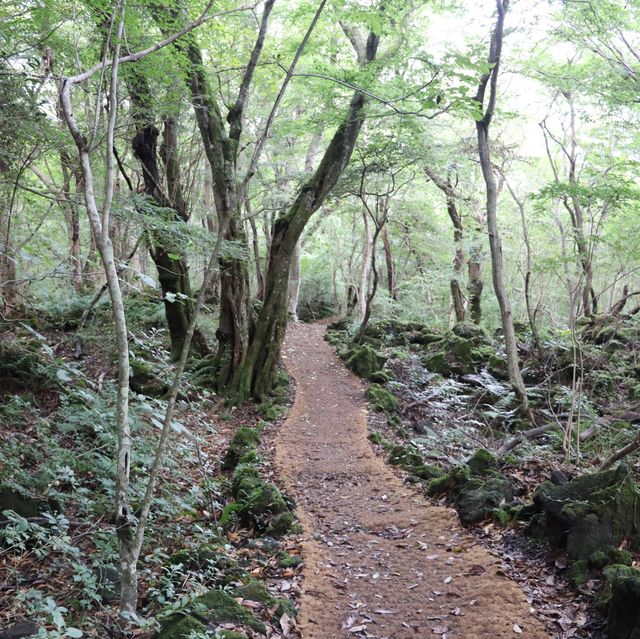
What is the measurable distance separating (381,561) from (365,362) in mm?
9108

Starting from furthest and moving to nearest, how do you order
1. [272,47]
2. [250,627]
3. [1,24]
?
[272,47]
[1,24]
[250,627]

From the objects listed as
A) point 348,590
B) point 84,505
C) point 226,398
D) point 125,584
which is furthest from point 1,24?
point 226,398

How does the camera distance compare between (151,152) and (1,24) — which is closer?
(1,24)

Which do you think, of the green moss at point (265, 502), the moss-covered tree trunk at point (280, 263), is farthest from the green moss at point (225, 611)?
the moss-covered tree trunk at point (280, 263)

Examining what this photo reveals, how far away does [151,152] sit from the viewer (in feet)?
35.9

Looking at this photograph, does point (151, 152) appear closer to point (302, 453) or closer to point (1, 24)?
point (1, 24)

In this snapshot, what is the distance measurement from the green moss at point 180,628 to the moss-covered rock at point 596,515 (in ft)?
10.5

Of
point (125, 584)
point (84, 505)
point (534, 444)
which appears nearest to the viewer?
point (125, 584)

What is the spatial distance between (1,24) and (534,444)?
910 centimetres

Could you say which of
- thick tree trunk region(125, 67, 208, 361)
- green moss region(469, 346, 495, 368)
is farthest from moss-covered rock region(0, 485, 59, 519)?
green moss region(469, 346, 495, 368)

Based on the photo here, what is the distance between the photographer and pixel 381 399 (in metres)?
12.0

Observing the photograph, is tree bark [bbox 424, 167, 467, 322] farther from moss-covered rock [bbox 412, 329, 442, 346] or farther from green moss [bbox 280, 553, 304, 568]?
green moss [bbox 280, 553, 304, 568]

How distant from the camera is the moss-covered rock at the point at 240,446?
791cm

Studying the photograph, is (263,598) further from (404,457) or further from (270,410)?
(270,410)
